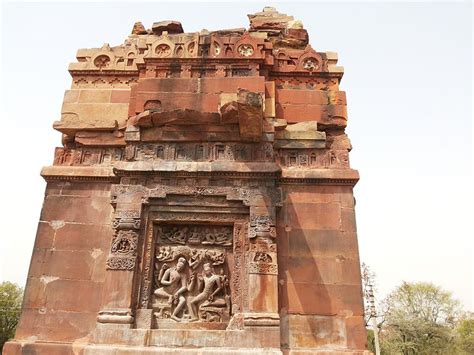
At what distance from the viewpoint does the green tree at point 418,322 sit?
32.2 m

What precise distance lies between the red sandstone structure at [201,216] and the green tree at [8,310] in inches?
1168

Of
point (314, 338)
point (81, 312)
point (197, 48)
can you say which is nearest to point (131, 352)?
point (81, 312)

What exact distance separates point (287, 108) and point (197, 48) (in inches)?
90.1

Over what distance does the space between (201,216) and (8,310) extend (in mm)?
32436

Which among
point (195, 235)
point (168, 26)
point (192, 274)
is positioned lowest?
point (192, 274)

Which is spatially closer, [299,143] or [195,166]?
[195,166]

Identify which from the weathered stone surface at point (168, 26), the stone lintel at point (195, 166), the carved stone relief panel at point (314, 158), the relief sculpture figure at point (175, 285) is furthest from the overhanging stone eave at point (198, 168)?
the weathered stone surface at point (168, 26)

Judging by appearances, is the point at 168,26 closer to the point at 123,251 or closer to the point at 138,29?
the point at 138,29

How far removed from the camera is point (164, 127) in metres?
7.46

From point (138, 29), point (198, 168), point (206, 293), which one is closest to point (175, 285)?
point (206, 293)

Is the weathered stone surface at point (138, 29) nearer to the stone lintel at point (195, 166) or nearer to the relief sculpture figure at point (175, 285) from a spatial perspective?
the stone lintel at point (195, 166)

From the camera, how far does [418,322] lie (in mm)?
33000

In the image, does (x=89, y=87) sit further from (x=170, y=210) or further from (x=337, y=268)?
(x=337, y=268)

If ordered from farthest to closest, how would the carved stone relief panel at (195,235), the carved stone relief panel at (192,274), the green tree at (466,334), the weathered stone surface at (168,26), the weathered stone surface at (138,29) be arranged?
the green tree at (466,334) → the weathered stone surface at (138,29) → the weathered stone surface at (168,26) → the carved stone relief panel at (195,235) → the carved stone relief panel at (192,274)
